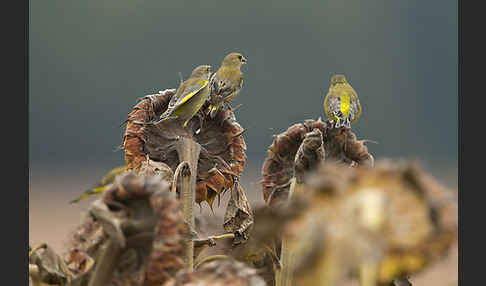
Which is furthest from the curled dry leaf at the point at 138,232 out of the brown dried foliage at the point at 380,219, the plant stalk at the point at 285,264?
the plant stalk at the point at 285,264

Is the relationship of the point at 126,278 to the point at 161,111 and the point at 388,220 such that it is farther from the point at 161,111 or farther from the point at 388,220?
the point at 161,111

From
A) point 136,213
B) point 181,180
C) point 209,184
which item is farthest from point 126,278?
point 209,184

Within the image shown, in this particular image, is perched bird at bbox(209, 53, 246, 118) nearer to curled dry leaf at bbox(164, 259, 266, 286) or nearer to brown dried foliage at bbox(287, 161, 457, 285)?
curled dry leaf at bbox(164, 259, 266, 286)

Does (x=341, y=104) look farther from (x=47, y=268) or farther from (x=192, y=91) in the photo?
(x=47, y=268)

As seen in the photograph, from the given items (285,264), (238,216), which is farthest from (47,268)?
(238,216)

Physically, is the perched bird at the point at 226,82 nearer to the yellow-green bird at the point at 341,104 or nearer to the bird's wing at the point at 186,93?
the bird's wing at the point at 186,93

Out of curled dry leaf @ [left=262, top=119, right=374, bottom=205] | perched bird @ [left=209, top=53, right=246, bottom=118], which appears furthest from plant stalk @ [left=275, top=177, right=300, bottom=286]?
perched bird @ [left=209, top=53, right=246, bottom=118]
